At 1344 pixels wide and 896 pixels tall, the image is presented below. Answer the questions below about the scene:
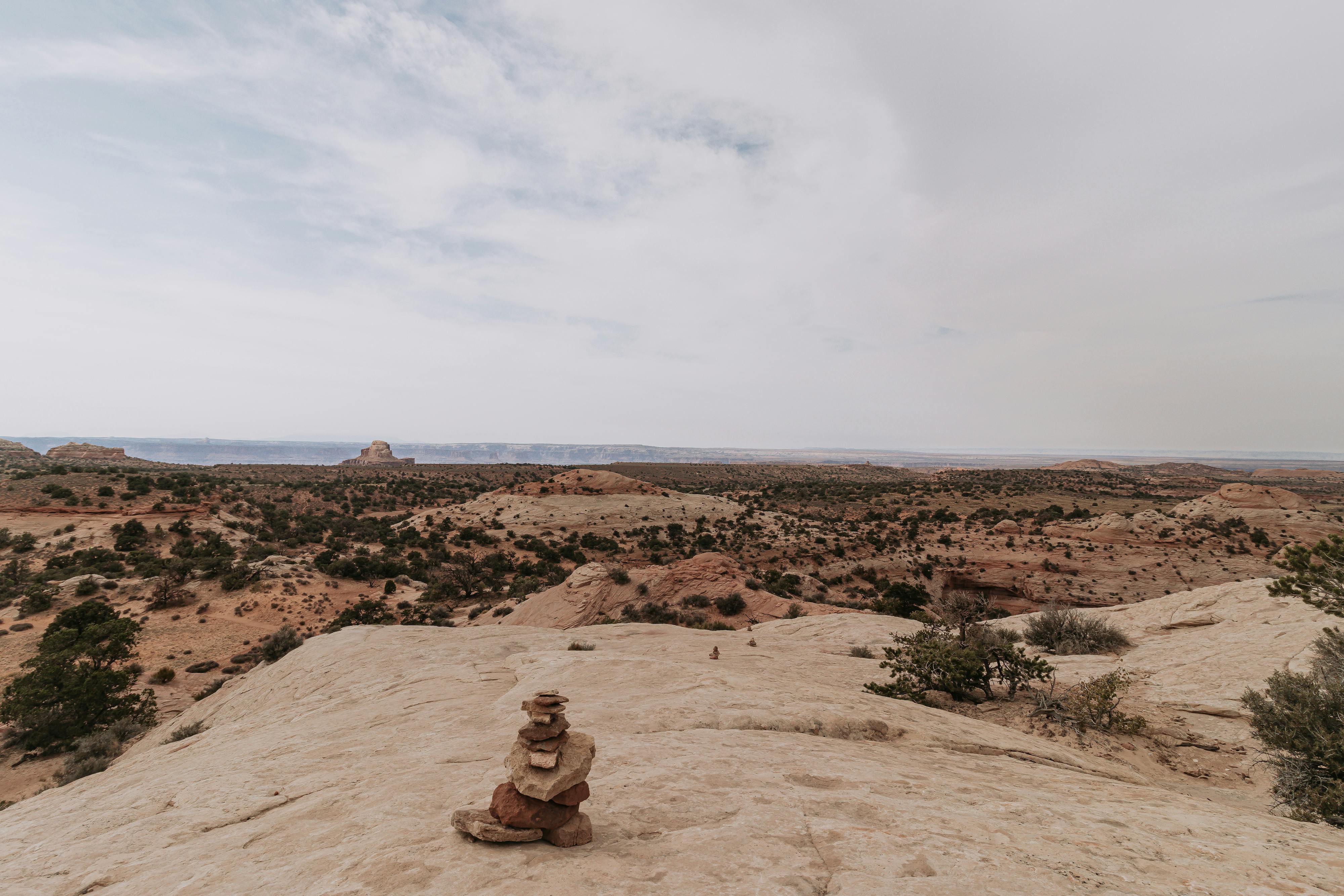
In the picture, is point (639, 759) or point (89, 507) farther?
point (89, 507)

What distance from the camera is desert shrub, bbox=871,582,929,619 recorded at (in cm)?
2788

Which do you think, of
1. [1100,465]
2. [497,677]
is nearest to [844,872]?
[497,677]

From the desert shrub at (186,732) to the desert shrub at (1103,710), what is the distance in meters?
19.2

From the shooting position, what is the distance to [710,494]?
6675 cm

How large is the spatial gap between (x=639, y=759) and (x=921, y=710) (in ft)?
19.8

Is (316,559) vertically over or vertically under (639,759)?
under

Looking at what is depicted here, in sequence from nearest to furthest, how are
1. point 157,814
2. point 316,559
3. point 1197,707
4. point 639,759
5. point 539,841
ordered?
point 539,841 < point 157,814 < point 639,759 < point 1197,707 < point 316,559

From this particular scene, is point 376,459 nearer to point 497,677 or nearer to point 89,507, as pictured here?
point 89,507

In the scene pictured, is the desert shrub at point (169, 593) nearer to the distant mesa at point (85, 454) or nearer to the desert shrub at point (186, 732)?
the desert shrub at point (186, 732)

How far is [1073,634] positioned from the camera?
50.5 feet

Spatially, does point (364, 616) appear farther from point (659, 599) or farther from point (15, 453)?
point (15, 453)

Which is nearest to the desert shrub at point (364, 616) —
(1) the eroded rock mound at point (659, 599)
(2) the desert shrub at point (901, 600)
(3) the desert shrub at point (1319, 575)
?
(1) the eroded rock mound at point (659, 599)

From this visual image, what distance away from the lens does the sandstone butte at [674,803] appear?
4.04m

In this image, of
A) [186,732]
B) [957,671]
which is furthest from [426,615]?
[957,671]
